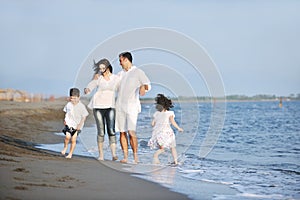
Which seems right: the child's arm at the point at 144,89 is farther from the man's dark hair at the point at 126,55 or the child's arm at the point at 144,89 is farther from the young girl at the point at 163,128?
the young girl at the point at 163,128

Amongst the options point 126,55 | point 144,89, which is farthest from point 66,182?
point 126,55

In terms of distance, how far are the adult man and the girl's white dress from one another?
2.89ft

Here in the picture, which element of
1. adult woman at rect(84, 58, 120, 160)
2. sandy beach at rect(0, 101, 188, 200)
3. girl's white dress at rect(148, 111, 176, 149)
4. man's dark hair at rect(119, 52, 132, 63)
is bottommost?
sandy beach at rect(0, 101, 188, 200)

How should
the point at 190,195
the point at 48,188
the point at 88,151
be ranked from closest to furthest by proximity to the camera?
the point at 48,188 → the point at 190,195 → the point at 88,151

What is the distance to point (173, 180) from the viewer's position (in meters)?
8.18

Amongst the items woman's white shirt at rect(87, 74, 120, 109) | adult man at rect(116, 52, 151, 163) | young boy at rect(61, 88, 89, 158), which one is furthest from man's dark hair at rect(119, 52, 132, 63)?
young boy at rect(61, 88, 89, 158)

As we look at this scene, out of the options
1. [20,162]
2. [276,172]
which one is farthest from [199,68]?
[20,162]

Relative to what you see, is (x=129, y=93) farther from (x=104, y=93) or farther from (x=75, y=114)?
(x=75, y=114)

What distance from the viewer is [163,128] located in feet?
34.9

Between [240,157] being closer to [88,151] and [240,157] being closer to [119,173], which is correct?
[88,151]

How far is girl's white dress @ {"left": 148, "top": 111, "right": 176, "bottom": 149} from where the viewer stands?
10.6 metres

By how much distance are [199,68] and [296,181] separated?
2804 mm

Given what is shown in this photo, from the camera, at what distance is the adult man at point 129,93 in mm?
9453

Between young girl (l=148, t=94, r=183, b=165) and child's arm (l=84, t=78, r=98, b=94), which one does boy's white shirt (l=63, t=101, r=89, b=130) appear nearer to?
child's arm (l=84, t=78, r=98, b=94)
